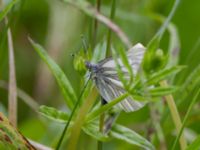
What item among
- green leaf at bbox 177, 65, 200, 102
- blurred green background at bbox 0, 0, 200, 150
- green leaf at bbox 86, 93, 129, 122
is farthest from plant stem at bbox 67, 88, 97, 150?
blurred green background at bbox 0, 0, 200, 150

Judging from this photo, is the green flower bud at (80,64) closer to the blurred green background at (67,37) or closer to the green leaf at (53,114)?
the green leaf at (53,114)

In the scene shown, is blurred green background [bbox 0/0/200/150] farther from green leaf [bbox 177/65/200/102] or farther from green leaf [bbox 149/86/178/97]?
green leaf [bbox 149/86/178/97]

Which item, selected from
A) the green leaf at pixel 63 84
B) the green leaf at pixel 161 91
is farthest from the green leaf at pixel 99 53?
the green leaf at pixel 161 91

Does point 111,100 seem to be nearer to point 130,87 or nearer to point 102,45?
point 130,87

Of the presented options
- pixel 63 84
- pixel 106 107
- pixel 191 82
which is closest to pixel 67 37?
pixel 191 82

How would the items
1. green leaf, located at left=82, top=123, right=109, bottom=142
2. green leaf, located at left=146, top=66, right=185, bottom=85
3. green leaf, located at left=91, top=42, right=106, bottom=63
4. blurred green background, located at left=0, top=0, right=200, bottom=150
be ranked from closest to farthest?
green leaf, located at left=146, top=66, right=185, bottom=85
green leaf, located at left=82, top=123, right=109, bottom=142
green leaf, located at left=91, top=42, right=106, bottom=63
blurred green background, located at left=0, top=0, right=200, bottom=150

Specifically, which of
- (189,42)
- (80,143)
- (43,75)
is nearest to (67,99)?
(80,143)
